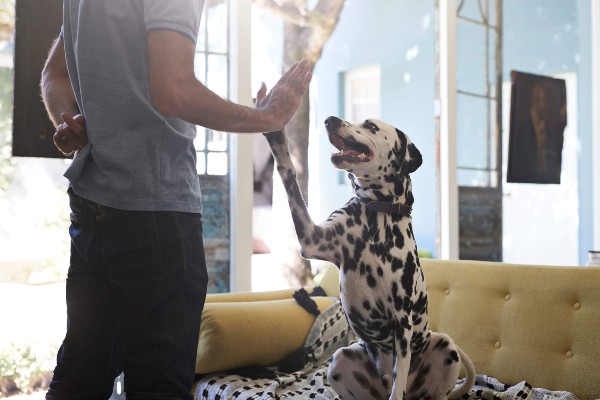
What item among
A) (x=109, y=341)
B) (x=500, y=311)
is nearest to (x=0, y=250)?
(x=109, y=341)

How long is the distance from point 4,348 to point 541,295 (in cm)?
237

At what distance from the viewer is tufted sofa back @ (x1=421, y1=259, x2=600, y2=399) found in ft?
7.61

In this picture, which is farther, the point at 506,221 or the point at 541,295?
the point at 506,221

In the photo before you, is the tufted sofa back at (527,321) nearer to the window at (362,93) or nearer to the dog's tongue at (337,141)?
the dog's tongue at (337,141)

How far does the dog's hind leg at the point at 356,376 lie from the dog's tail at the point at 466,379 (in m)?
0.28

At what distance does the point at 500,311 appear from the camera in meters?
2.52

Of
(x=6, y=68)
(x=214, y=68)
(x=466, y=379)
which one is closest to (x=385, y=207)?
(x=466, y=379)

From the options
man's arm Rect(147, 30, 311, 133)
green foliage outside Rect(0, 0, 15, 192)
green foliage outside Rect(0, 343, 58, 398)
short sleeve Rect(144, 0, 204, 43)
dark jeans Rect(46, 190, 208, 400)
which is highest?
green foliage outside Rect(0, 0, 15, 192)

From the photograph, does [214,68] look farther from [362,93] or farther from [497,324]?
[362,93]

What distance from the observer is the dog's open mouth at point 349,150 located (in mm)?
1664

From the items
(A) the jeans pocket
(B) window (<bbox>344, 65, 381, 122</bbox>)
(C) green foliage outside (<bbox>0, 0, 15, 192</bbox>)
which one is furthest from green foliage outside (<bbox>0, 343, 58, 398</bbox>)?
(B) window (<bbox>344, 65, 381, 122</bbox>)

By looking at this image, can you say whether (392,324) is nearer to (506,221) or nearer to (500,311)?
(500,311)

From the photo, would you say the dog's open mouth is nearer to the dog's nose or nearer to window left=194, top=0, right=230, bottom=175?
the dog's nose

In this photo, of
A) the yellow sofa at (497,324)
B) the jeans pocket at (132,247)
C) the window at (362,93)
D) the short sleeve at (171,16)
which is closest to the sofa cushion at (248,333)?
the yellow sofa at (497,324)
